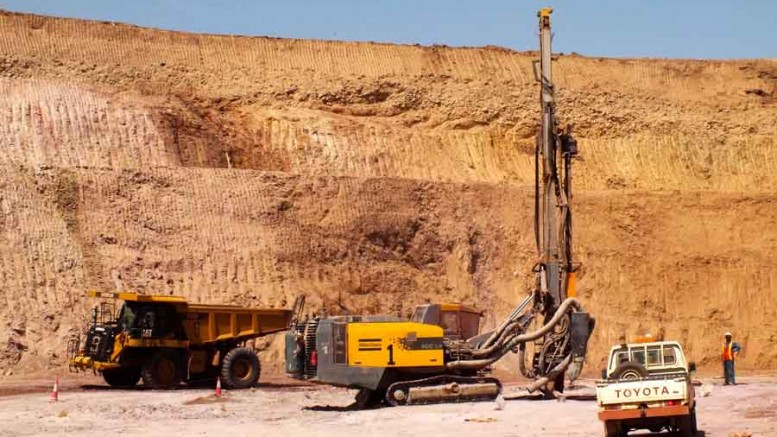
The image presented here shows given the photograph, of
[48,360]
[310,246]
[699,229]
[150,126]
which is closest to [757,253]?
[699,229]

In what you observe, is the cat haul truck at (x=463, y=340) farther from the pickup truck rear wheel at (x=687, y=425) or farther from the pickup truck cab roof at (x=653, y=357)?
the pickup truck rear wheel at (x=687, y=425)

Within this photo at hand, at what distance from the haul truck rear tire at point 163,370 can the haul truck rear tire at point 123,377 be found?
2.33ft

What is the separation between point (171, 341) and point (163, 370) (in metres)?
0.72

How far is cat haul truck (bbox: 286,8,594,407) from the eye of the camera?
78.6 ft

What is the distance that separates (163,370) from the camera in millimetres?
29219

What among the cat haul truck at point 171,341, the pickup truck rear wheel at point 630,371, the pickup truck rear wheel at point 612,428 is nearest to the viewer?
the pickup truck rear wheel at point 612,428

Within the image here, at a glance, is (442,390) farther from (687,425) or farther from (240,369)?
(687,425)

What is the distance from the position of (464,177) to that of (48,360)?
→ 19.1 meters

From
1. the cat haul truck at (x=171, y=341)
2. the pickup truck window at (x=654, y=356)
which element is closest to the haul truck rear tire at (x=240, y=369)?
the cat haul truck at (x=171, y=341)

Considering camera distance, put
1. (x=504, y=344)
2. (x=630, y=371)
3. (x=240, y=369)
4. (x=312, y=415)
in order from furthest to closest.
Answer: (x=240, y=369) → (x=504, y=344) → (x=312, y=415) → (x=630, y=371)

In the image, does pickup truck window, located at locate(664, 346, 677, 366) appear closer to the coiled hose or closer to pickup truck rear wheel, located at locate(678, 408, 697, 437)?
pickup truck rear wheel, located at locate(678, 408, 697, 437)

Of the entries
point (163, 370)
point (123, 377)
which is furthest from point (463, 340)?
point (123, 377)

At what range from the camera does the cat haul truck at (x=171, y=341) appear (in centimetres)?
2859

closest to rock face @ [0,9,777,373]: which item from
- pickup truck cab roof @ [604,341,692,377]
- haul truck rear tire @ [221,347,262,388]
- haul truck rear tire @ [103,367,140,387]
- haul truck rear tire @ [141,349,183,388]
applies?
haul truck rear tire @ [103,367,140,387]
